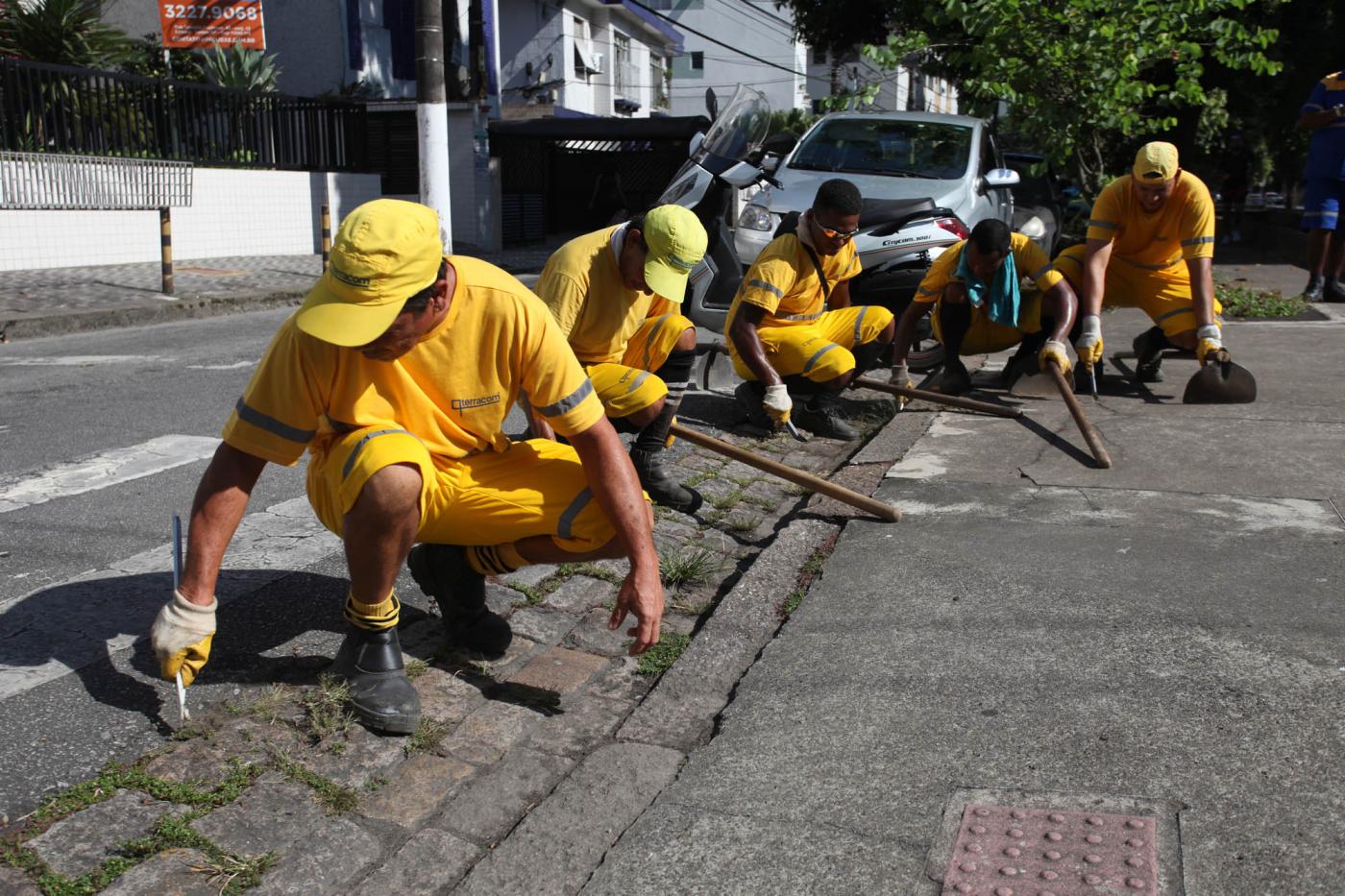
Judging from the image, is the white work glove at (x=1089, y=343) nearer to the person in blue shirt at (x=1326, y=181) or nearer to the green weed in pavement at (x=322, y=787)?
the person in blue shirt at (x=1326, y=181)

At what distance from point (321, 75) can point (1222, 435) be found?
66.4 feet

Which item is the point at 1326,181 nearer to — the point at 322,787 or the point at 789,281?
the point at 789,281

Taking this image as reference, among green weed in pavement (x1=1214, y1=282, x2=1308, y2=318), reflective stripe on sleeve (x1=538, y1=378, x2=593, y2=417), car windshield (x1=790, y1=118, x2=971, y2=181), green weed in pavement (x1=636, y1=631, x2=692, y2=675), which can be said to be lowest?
green weed in pavement (x1=636, y1=631, x2=692, y2=675)

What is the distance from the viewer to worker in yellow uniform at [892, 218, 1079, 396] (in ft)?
22.6

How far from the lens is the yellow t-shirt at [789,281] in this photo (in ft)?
20.3

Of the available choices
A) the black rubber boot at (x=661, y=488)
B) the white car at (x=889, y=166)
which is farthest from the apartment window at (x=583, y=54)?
the black rubber boot at (x=661, y=488)

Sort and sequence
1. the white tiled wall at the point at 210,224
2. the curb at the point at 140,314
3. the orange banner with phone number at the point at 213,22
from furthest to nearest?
the orange banner with phone number at the point at 213,22
the white tiled wall at the point at 210,224
the curb at the point at 140,314

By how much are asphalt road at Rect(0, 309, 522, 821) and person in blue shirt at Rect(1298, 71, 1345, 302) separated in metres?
8.62

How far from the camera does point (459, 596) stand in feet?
11.5

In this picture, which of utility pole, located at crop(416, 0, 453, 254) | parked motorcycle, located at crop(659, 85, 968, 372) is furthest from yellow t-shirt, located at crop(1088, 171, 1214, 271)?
utility pole, located at crop(416, 0, 453, 254)

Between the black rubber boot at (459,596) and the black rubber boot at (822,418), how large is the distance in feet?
10.6

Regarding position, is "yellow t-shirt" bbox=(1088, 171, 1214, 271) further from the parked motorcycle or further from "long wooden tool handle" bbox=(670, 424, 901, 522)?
"long wooden tool handle" bbox=(670, 424, 901, 522)

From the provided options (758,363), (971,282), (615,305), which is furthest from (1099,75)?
(615,305)

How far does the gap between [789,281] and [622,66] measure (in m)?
33.0
